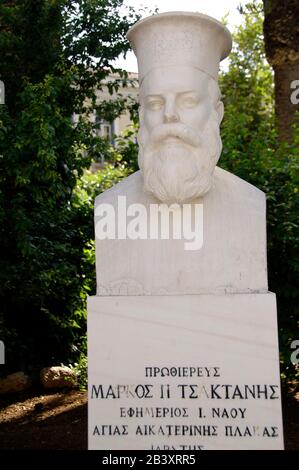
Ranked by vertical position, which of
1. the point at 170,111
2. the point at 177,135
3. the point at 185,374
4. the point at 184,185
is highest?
the point at 170,111

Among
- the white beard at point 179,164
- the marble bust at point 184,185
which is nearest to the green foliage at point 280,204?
the marble bust at point 184,185

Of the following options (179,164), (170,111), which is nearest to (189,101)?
(170,111)

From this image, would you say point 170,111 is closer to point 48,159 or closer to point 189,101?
point 189,101

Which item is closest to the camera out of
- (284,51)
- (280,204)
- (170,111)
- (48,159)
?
(170,111)

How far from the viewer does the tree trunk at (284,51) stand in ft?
23.1

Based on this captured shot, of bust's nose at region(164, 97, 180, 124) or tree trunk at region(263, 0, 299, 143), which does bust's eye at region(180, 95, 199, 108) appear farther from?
tree trunk at region(263, 0, 299, 143)

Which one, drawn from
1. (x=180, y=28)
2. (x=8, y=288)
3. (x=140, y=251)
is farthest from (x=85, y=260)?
(x=180, y=28)

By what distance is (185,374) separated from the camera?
9.58 ft

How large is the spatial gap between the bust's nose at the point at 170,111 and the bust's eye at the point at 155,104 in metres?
0.06

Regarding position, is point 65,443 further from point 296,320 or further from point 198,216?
point 198,216

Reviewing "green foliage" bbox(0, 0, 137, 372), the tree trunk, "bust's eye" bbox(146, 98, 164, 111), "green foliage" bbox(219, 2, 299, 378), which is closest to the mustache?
"bust's eye" bbox(146, 98, 164, 111)

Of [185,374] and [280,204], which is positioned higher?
[280,204]

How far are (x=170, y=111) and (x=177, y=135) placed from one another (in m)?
0.12

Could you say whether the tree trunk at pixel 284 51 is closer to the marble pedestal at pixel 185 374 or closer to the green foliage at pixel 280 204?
the green foliage at pixel 280 204
